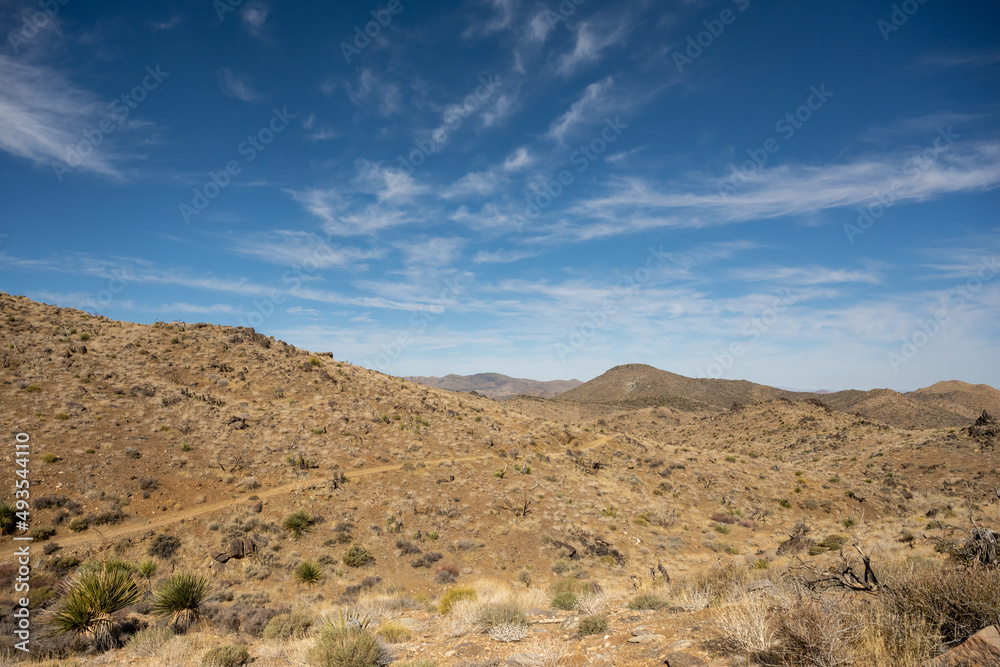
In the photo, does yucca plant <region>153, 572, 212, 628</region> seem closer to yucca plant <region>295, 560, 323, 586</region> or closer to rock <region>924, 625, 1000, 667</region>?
yucca plant <region>295, 560, 323, 586</region>

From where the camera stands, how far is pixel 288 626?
9.96 meters

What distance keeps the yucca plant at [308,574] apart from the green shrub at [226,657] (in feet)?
27.3

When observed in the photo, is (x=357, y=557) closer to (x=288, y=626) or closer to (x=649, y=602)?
(x=288, y=626)

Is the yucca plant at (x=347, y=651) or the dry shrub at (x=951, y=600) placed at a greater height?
the dry shrub at (x=951, y=600)

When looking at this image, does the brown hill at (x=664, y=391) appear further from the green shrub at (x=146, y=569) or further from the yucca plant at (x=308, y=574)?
the green shrub at (x=146, y=569)

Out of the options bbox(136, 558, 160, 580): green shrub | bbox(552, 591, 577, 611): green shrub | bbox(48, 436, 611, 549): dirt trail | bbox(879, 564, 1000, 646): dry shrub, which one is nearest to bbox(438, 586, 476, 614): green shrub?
bbox(552, 591, 577, 611): green shrub

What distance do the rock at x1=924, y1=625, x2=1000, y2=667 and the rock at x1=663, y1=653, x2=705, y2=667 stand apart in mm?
2401

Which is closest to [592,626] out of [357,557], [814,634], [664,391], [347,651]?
[814,634]

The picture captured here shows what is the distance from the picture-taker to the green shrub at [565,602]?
10177mm

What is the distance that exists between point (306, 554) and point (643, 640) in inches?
608

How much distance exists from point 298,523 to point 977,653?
68.2ft

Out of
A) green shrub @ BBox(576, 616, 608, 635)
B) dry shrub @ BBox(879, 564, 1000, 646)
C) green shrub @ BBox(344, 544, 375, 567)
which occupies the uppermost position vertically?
dry shrub @ BBox(879, 564, 1000, 646)

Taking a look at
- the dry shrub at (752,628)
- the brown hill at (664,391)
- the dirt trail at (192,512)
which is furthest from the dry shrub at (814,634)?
the brown hill at (664,391)

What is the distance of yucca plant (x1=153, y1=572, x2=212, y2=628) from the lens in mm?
9953
